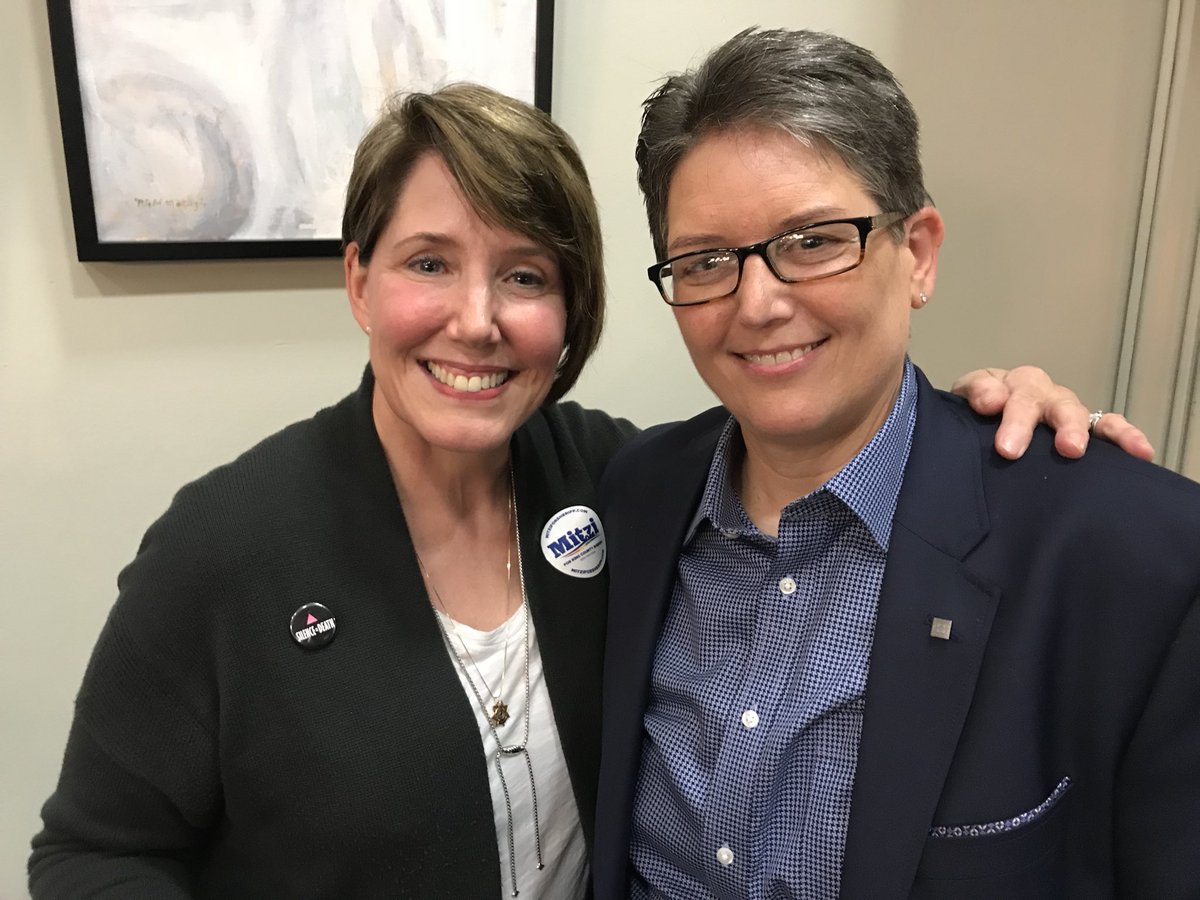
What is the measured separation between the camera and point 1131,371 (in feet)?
7.61

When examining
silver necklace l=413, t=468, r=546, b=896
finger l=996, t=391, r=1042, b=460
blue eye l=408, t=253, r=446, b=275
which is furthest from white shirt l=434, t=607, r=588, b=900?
finger l=996, t=391, r=1042, b=460

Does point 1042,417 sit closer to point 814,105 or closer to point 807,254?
point 807,254

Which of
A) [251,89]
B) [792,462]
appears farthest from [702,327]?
[251,89]

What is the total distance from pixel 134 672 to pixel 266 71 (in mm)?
1054

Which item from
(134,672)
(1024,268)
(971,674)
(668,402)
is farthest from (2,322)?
(1024,268)

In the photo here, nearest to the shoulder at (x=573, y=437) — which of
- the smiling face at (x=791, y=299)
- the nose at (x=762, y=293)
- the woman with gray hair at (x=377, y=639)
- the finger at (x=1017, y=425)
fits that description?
the woman with gray hair at (x=377, y=639)

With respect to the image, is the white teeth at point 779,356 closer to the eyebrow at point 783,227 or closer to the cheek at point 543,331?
the eyebrow at point 783,227

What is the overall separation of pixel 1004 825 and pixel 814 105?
0.85 meters

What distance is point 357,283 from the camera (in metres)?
1.28

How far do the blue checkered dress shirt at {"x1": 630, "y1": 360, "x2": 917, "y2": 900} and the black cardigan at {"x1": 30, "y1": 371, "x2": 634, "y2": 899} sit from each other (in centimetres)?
26

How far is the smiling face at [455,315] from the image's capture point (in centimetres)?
115

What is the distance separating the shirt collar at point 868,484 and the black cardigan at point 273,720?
44 cm

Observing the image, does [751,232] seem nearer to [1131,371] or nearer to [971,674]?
[971,674]

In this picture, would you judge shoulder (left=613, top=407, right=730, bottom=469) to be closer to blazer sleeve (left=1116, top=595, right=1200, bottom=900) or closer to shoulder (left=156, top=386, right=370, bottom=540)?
shoulder (left=156, top=386, right=370, bottom=540)
